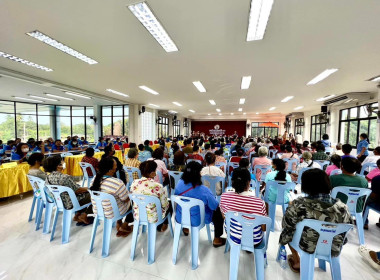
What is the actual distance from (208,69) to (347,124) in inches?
372

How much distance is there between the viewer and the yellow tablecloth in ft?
11.8

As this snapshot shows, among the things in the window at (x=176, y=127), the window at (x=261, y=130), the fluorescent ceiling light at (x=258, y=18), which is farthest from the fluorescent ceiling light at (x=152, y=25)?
the window at (x=261, y=130)

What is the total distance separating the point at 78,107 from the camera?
1322 cm

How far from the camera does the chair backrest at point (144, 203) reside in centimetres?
202

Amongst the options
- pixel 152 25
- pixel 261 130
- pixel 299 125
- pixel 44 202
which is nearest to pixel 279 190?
pixel 152 25

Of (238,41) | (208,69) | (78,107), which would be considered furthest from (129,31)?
(78,107)

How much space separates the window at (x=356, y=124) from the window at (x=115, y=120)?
44.1 feet

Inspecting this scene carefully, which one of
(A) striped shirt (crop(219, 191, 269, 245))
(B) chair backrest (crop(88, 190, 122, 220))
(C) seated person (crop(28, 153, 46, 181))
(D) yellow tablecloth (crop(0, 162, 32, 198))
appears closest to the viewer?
(A) striped shirt (crop(219, 191, 269, 245))

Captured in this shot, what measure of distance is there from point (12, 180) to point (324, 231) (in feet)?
17.8

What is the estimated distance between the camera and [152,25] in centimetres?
289

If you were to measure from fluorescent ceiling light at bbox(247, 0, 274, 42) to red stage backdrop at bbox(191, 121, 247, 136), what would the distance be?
2047 centimetres

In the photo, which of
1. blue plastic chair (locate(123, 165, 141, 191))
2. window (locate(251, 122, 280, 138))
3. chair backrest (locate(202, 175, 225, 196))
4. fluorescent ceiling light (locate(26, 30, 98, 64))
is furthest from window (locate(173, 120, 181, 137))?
chair backrest (locate(202, 175, 225, 196))

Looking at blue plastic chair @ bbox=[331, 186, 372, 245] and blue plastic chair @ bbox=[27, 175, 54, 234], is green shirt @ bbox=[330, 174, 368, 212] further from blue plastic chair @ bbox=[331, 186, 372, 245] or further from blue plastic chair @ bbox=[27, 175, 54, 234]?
blue plastic chair @ bbox=[27, 175, 54, 234]

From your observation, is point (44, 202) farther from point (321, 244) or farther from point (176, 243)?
point (321, 244)
